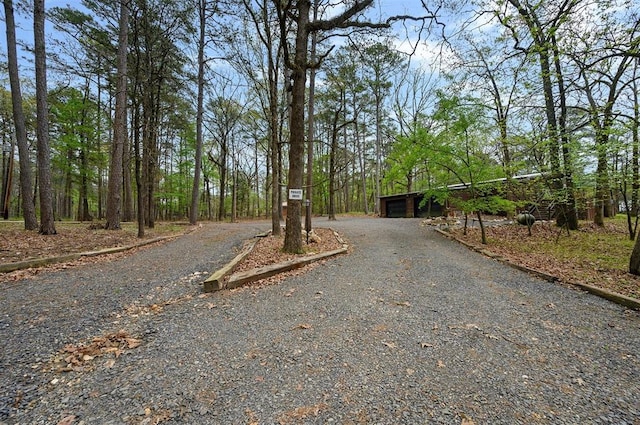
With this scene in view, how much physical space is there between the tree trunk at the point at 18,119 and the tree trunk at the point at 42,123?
1.11 m

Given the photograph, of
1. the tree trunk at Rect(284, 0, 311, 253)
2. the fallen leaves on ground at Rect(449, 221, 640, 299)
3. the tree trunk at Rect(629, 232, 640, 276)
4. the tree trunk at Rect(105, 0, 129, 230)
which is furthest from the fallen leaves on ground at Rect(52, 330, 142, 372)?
the tree trunk at Rect(105, 0, 129, 230)

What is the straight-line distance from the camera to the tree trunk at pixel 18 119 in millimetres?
7793

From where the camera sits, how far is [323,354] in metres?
2.22

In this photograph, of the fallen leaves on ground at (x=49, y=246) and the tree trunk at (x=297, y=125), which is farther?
the tree trunk at (x=297, y=125)

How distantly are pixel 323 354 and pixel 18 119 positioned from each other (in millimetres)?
11256

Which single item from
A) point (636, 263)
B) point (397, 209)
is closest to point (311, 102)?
point (636, 263)

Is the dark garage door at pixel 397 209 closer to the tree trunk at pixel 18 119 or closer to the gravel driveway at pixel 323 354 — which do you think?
the gravel driveway at pixel 323 354

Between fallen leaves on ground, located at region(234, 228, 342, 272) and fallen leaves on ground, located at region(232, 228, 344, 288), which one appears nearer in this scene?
fallen leaves on ground, located at region(232, 228, 344, 288)

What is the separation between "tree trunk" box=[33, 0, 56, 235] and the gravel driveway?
4.50 metres

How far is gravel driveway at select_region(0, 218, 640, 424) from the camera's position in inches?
63.7

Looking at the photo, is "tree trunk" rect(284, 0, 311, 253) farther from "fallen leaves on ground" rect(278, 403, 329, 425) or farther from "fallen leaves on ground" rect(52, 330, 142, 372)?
"fallen leaves on ground" rect(278, 403, 329, 425)

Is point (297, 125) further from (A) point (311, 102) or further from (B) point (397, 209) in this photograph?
(B) point (397, 209)

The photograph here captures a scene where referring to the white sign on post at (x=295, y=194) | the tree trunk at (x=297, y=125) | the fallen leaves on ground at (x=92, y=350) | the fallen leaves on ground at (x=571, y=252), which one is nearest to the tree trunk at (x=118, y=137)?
the tree trunk at (x=297, y=125)

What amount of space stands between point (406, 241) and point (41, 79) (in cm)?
1125
